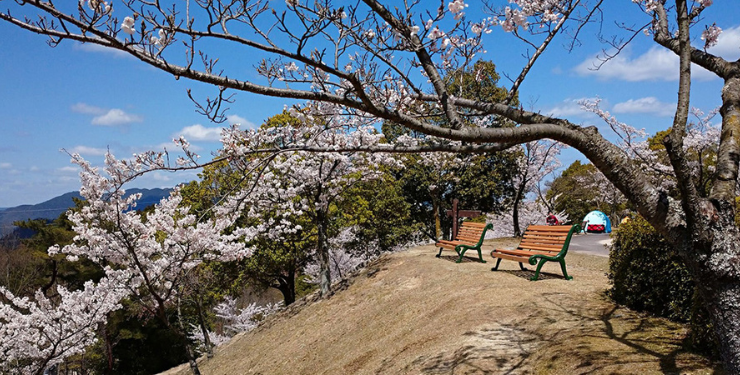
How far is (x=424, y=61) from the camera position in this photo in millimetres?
3908

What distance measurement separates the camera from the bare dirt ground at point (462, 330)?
4.47 meters

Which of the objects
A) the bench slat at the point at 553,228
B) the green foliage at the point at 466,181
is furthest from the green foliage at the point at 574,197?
the bench slat at the point at 553,228

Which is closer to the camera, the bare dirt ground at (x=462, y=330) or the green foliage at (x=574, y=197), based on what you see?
the bare dirt ground at (x=462, y=330)

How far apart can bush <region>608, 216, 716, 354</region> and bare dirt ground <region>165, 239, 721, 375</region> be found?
21 cm

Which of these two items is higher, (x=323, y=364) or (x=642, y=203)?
(x=642, y=203)

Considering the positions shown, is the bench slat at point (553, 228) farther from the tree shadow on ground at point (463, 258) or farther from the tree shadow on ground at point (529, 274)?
the tree shadow on ground at point (463, 258)

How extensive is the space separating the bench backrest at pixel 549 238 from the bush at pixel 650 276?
4.07 feet

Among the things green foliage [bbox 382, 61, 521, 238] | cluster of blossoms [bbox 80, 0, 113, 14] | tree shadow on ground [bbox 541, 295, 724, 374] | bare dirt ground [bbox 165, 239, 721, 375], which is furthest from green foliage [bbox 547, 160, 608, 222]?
cluster of blossoms [bbox 80, 0, 113, 14]

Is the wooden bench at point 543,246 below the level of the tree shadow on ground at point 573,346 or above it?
above

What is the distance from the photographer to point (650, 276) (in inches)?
213

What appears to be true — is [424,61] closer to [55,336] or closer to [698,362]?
[698,362]

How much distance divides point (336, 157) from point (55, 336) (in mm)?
10321

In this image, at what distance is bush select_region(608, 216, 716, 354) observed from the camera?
4.88m

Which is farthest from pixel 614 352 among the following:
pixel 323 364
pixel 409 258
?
pixel 409 258
